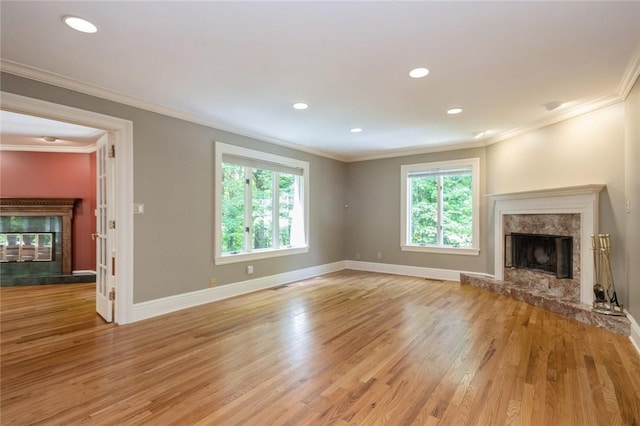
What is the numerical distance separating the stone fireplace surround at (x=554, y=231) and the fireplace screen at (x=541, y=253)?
9 centimetres

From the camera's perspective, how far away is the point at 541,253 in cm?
471

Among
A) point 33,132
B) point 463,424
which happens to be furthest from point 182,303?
point 33,132

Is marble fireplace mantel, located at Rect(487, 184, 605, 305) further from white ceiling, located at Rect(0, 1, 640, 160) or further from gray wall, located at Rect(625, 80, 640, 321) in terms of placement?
white ceiling, located at Rect(0, 1, 640, 160)

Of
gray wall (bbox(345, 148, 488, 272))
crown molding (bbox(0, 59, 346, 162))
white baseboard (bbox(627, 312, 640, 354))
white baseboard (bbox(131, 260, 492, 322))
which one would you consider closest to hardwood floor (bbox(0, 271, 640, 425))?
white baseboard (bbox(627, 312, 640, 354))

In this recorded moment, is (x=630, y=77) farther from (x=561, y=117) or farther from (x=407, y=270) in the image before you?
(x=407, y=270)

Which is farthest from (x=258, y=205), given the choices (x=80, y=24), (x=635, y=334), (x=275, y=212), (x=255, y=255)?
(x=635, y=334)

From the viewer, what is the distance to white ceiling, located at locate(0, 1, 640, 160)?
205cm

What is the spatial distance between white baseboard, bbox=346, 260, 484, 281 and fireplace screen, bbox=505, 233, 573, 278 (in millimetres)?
769

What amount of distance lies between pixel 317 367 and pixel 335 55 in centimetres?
251

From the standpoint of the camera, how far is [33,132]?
16.5 ft

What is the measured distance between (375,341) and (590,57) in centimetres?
307

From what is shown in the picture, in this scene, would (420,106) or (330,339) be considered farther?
(420,106)

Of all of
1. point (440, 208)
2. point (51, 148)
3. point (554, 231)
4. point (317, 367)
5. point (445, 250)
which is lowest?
point (317, 367)

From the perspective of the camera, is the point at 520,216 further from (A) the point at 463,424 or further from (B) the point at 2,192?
(B) the point at 2,192
